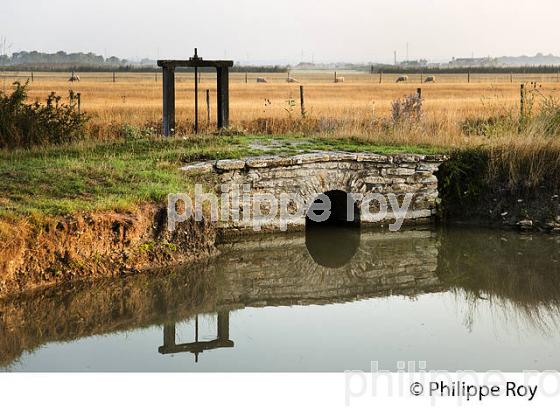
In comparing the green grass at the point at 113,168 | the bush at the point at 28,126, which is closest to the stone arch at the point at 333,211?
Answer: the green grass at the point at 113,168

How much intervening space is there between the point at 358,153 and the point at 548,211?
3.47m

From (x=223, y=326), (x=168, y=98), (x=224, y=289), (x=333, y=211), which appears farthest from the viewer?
(x=168, y=98)

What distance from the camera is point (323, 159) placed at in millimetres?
15125

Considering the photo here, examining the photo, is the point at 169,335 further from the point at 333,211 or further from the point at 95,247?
the point at 333,211

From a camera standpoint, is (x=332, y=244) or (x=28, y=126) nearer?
(x=332, y=244)

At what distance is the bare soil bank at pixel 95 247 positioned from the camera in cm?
1114

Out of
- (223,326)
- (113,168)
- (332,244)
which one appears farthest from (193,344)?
(332,244)

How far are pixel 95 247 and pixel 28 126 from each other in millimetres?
5535

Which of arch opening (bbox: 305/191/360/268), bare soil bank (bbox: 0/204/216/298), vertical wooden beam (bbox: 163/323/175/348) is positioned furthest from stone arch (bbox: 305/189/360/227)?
vertical wooden beam (bbox: 163/323/175/348)

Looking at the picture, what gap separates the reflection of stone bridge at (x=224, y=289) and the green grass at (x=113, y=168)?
1.21 metres

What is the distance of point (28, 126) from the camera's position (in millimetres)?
16672

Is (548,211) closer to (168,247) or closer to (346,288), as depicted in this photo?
(346,288)
